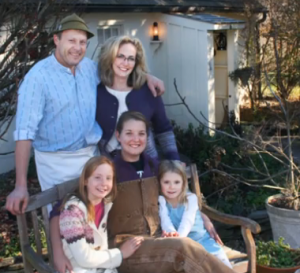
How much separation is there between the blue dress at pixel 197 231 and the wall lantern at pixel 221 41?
290 inches

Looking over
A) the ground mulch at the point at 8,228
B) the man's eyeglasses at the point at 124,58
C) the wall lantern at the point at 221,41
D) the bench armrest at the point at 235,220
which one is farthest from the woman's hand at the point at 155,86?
the wall lantern at the point at 221,41

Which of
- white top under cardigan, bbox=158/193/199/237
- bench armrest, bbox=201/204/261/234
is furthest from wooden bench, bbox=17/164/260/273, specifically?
white top under cardigan, bbox=158/193/199/237

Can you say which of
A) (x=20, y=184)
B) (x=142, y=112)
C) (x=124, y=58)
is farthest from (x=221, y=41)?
(x=20, y=184)

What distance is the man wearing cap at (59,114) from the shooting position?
11.1 ft

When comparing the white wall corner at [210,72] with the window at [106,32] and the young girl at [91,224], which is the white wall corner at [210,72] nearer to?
the window at [106,32]

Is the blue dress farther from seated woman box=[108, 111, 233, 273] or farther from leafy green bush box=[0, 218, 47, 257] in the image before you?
leafy green bush box=[0, 218, 47, 257]

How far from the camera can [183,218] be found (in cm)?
391

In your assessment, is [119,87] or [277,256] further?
[277,256]

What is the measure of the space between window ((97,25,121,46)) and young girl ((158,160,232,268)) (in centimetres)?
557

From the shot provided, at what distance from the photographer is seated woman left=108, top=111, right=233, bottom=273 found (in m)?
3.49

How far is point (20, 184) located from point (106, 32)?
6282mm

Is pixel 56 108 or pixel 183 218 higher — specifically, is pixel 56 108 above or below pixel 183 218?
above

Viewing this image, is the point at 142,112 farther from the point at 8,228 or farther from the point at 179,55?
the point at 179,55

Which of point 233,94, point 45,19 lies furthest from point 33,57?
point 233,94
